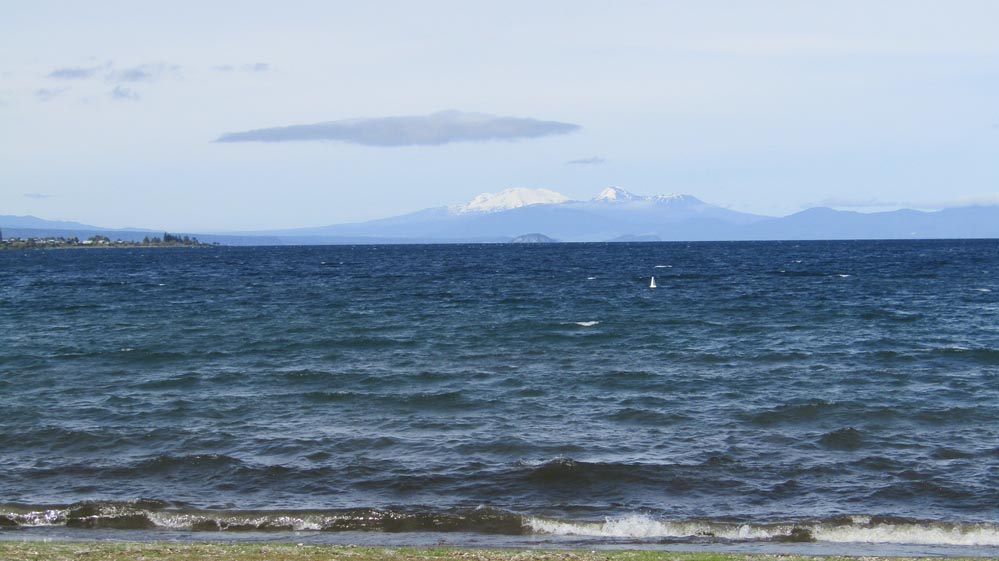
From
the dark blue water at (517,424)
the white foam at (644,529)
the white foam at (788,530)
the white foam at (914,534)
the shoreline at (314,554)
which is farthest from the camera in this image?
the dark blue water at (517,424)

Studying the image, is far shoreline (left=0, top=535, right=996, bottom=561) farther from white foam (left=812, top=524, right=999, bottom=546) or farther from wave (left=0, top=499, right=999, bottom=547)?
wave (left=0, top=499, right=999, bottom=547)

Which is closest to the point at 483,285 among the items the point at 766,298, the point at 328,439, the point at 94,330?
the point at 766,298

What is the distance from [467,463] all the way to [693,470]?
5.46m

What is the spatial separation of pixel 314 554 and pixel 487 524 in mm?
4827

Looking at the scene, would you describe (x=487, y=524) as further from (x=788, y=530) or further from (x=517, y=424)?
(x=517, y=424)

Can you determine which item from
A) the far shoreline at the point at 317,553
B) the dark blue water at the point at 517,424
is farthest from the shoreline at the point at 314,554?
the dark blue water at the point at 517,424

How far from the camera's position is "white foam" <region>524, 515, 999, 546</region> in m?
18.2

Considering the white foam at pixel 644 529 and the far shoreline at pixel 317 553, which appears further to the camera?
the white foam at pixel 644 529

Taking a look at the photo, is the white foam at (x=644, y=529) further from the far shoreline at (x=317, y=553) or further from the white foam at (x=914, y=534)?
the far shoreline at (x=317, y=553)

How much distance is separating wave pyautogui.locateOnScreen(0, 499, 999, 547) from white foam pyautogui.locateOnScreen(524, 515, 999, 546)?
19mm

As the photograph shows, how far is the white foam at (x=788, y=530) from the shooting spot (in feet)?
59.9

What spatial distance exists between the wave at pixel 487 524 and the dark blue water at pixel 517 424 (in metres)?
0.06

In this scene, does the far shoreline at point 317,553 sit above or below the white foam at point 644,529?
above

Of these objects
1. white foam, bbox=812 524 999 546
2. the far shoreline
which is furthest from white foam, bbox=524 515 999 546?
the far shoreline
